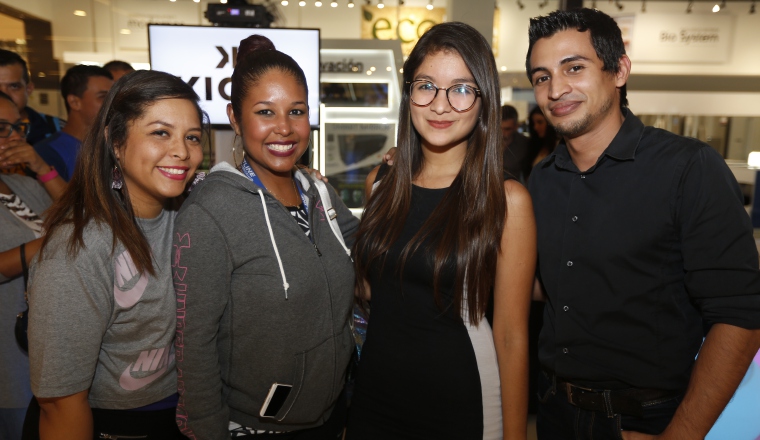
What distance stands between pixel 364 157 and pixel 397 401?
478 cm

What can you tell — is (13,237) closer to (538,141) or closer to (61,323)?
(61,323)

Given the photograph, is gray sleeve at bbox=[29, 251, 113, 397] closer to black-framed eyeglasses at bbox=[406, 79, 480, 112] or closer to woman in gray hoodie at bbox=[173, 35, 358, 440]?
woman in gray hoodie at bbox=[173, 35, 358, 440]

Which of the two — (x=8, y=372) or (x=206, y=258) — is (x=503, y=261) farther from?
(x=8, y=372)

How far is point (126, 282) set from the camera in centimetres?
142

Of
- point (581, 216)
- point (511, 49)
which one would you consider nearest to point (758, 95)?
point (511, 49)

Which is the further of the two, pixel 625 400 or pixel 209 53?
pixel 209 53

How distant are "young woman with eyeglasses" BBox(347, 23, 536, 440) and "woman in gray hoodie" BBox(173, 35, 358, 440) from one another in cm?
17

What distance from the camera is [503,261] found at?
1.58 metres

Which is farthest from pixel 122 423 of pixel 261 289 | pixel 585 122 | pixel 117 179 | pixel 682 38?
pixel 682 38

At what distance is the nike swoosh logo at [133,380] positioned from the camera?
57.9 inches

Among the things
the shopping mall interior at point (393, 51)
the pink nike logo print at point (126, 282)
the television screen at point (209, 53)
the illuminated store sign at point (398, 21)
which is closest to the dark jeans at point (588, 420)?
the pink nike logo print at point (126, 282)

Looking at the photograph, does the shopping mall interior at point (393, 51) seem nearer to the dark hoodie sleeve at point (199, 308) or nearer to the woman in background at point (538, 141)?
the woman in background at point (538, 141)

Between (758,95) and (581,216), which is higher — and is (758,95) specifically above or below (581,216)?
above

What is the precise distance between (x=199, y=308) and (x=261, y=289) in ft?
0.58
